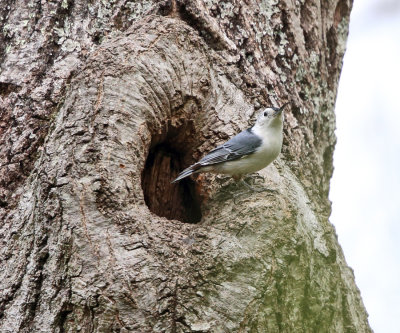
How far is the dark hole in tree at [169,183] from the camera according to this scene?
3094 millimetres

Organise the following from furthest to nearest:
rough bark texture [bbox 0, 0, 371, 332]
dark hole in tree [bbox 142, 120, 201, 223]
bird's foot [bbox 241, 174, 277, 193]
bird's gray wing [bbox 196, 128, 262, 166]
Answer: dark hole in tree [bbox 142, 120, 201, 223], bird's gray wing [bbox 196, 128, 262, 166], bird's foot [bbox 241, 174, 277, 193], rough bark texture [bbox 0, 0, 371, 332]

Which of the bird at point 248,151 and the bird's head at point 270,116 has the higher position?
the bird's head at point 270,116

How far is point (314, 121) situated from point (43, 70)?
Answer: 1.40 metres

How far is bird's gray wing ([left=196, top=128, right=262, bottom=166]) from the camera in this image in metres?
2.89

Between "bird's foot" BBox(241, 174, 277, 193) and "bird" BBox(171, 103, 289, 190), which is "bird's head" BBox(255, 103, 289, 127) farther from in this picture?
"bird's foot" BBox(241, 174, 277, 193)

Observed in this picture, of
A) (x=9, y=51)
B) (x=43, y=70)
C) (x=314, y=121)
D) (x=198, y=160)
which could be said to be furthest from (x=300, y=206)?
(x=9, y=51)

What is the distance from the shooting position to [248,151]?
2994mm

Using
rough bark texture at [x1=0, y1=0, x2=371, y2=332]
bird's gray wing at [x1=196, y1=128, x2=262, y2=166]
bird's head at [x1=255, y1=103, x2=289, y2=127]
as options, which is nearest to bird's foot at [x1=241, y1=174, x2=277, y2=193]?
rough bark texture at [x1=0, y1=0, x2=371, y2=332]

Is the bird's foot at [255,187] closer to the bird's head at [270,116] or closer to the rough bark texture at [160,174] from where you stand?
the rough bark texture at [160,174]

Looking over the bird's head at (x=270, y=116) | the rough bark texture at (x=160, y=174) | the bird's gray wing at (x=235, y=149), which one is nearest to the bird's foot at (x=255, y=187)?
the rough bark texture at (x=160, y=174)

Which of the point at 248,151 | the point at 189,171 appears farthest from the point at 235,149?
the point at 189,171

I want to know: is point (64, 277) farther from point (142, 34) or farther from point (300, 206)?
point (142, 34)

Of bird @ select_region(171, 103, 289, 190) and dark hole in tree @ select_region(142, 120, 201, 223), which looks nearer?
bird @ select_region(171, 103, 289, 190)

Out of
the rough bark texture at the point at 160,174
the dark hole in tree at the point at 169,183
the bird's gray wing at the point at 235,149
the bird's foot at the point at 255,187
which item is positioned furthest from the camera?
the dark hole in tree at the point at 169,183
